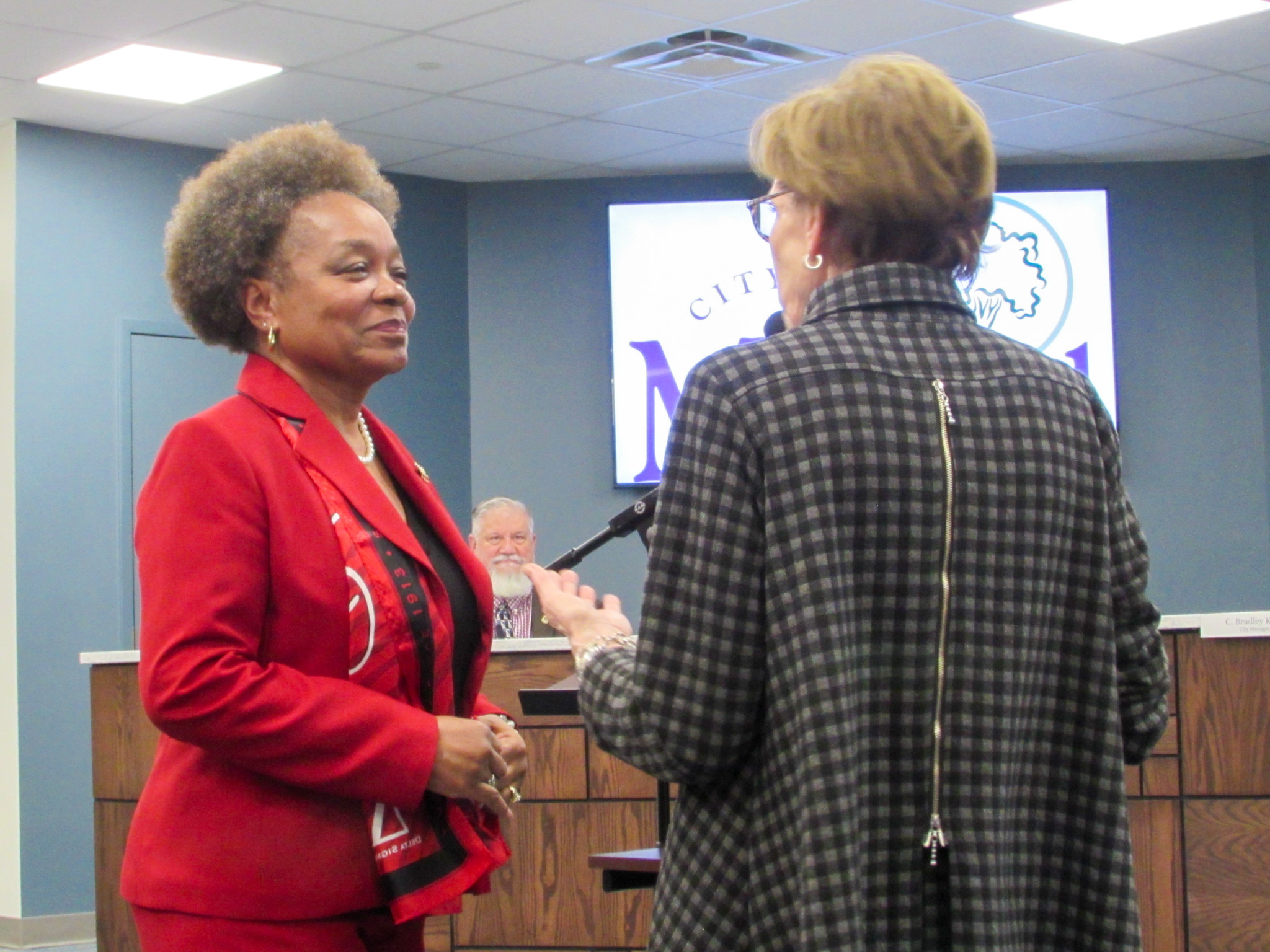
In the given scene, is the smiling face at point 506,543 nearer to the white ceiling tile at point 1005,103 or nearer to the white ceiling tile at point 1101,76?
the white ceiling tile at point 1005,103

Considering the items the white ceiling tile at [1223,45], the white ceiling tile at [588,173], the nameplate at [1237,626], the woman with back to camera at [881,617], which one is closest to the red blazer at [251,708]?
the woman with back to camera at [881,617]

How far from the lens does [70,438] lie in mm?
5996

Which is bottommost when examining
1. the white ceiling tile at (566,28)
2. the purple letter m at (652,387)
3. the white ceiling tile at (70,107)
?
the purple letter m at (652,387)

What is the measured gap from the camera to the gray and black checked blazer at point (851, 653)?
1.21 meters

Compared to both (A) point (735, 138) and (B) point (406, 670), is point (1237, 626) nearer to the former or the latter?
(B) point (406, 670)

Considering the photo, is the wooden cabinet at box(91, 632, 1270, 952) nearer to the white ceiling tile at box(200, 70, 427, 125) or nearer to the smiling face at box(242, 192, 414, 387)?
the smiling face at box(242, 192, 414, 387)

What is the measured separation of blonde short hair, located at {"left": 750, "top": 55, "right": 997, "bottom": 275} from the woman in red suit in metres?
0.57

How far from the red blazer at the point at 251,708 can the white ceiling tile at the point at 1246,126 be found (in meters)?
6.06

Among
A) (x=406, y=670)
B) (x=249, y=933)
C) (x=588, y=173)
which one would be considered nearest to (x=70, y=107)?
(x=588, y=173)

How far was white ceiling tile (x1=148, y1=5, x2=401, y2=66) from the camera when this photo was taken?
501 centimetres

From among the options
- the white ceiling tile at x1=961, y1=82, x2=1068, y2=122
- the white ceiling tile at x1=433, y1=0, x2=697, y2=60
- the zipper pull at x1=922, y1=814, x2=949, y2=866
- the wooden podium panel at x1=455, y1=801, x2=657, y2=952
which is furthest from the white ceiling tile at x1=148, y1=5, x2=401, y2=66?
the zipper pull at x1=922, y1=814, x2=949, y2=866

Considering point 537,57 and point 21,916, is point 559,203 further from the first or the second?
point 21,916

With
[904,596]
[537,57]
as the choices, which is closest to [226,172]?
[904,596]

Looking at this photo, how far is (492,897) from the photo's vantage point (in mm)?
3799
